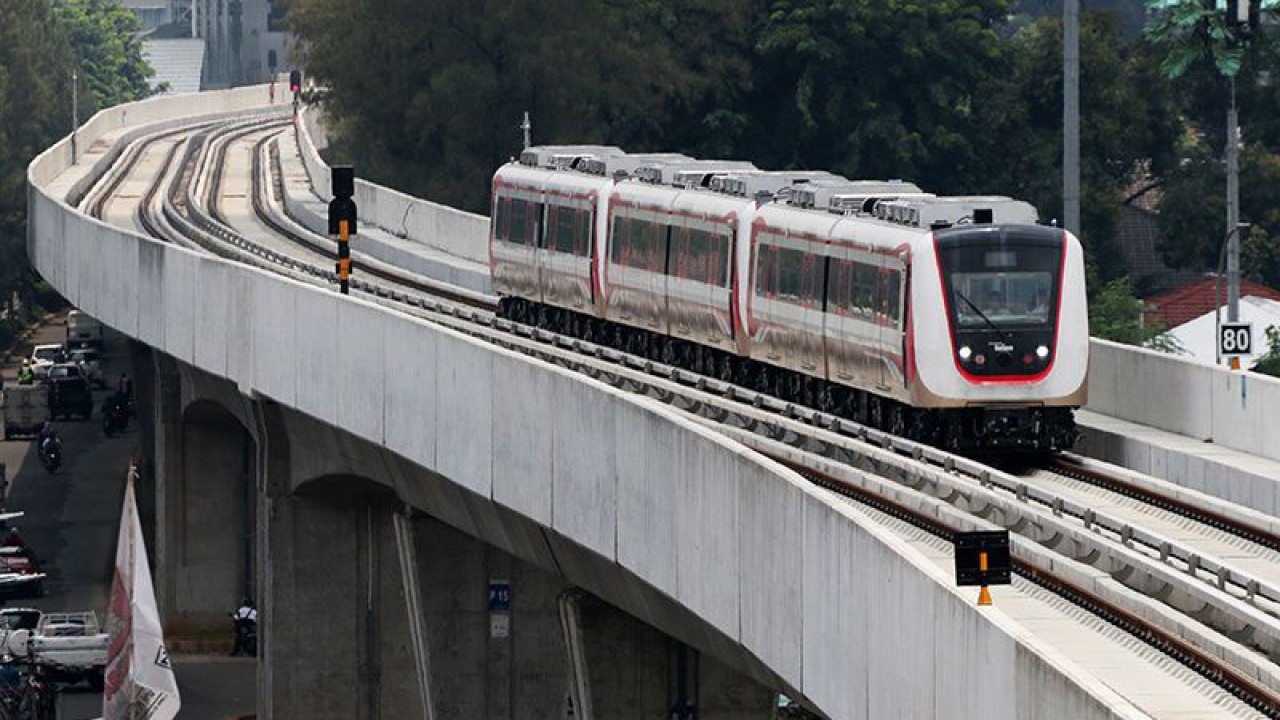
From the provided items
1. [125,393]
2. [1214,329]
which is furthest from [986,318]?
[125,393]

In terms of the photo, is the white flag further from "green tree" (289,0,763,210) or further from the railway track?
"green tree" (289,0,763,210)

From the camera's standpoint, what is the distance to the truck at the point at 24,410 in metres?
109

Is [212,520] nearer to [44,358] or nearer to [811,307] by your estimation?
[811,307]

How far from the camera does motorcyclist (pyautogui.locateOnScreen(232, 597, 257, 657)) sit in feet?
246

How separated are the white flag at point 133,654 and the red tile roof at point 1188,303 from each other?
6488cm

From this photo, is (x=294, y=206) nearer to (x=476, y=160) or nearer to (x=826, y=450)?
(x=476, y=160)

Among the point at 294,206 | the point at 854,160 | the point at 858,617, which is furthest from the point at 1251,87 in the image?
the point at 858,617

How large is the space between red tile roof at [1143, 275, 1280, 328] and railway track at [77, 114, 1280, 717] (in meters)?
56.4

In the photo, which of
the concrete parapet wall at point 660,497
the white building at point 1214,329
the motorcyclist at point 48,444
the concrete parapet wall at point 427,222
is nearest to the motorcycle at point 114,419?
the motorcyclist at point 48,444

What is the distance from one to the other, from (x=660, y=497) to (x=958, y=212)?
7.60 m

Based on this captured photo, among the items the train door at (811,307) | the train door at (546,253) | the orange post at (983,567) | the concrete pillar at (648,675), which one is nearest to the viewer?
the orange post at (983,567)

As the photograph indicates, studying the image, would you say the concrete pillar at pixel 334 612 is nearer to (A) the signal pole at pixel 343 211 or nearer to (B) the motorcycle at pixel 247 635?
(A) the signal pole at pixel 343 211

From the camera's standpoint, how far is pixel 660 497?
2989 centimetres

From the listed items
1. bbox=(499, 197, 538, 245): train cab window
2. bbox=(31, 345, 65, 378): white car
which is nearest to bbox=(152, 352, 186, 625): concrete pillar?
Answer: bbox=(499, 197, 538, 245): train cab window
